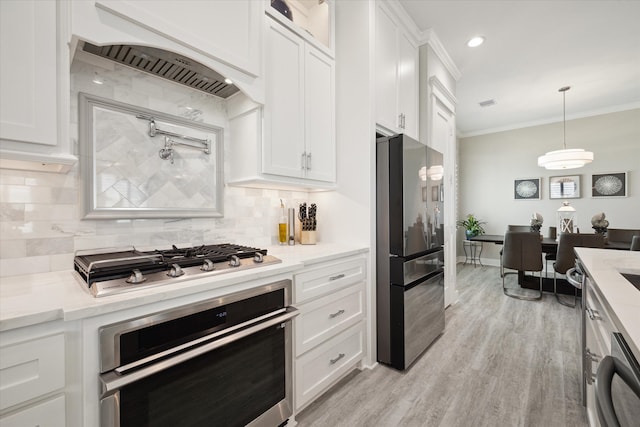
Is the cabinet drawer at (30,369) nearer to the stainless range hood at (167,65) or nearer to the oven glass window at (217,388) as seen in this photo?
the oven glass window at (217,388)

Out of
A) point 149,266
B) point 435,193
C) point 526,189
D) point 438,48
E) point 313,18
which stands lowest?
point 149,266

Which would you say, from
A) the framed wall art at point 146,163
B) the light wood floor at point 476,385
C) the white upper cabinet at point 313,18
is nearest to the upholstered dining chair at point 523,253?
the light wood floor at point 476,385

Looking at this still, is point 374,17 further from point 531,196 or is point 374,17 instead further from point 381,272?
point 531,196

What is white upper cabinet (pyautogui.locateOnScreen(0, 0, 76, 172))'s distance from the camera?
37.3 inches

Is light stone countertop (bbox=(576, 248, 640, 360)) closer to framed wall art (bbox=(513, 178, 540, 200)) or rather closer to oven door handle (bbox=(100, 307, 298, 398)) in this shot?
oven door handle (bbox=(100, 307, 298, 398))

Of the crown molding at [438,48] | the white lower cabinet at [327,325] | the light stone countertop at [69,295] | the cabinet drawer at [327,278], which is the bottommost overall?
the white lower cabinet at [327,325]

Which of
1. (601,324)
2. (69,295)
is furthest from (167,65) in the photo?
(601,324)

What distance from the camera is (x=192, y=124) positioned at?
179 centimetres

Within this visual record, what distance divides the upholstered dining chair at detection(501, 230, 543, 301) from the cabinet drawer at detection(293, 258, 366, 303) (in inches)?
119

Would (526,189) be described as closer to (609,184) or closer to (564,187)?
(564,187)

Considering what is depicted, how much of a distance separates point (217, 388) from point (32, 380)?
62 cm

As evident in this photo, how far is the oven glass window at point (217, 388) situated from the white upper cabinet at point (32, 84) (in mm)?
887

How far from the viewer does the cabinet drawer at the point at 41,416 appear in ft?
2.59

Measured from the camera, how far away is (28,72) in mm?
984
